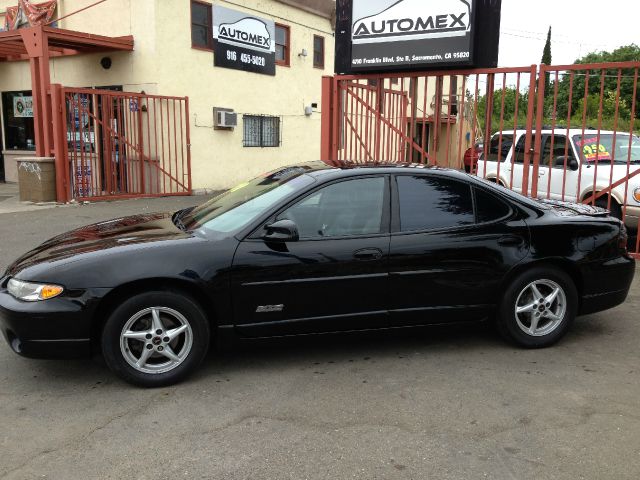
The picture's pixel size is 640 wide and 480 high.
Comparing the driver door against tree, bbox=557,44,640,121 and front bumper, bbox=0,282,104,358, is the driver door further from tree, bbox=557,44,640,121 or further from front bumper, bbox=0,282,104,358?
tree, bbox=557,44,640,121

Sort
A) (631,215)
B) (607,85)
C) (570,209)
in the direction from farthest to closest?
(607,85)
(631,215)
(570,209)

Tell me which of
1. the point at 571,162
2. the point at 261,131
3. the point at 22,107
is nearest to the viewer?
the point at 571,162

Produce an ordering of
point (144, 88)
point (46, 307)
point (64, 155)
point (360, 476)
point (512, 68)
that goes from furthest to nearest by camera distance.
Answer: point (144, 88)
point (64, 155)
point (512, 68)
point (46, 307)
point (360, 476)

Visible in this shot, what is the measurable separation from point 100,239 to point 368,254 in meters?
1.89

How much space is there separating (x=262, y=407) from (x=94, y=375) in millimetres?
1286

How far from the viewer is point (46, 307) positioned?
3.67 metres

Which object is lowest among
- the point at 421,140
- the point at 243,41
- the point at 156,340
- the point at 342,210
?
the point at 156,340

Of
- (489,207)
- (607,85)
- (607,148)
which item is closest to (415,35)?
(607,148)

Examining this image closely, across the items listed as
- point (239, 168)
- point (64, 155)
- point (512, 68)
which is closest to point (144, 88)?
point (64, 155)

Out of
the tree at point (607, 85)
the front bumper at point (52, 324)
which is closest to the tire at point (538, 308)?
the front bumper at point (52, 324)

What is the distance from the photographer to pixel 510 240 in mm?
4512

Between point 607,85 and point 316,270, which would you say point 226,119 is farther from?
point 607,85

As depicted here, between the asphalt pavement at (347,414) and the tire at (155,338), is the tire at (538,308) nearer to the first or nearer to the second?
the asphalt pavement at (347,414)

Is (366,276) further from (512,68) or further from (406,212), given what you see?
(512,68)
